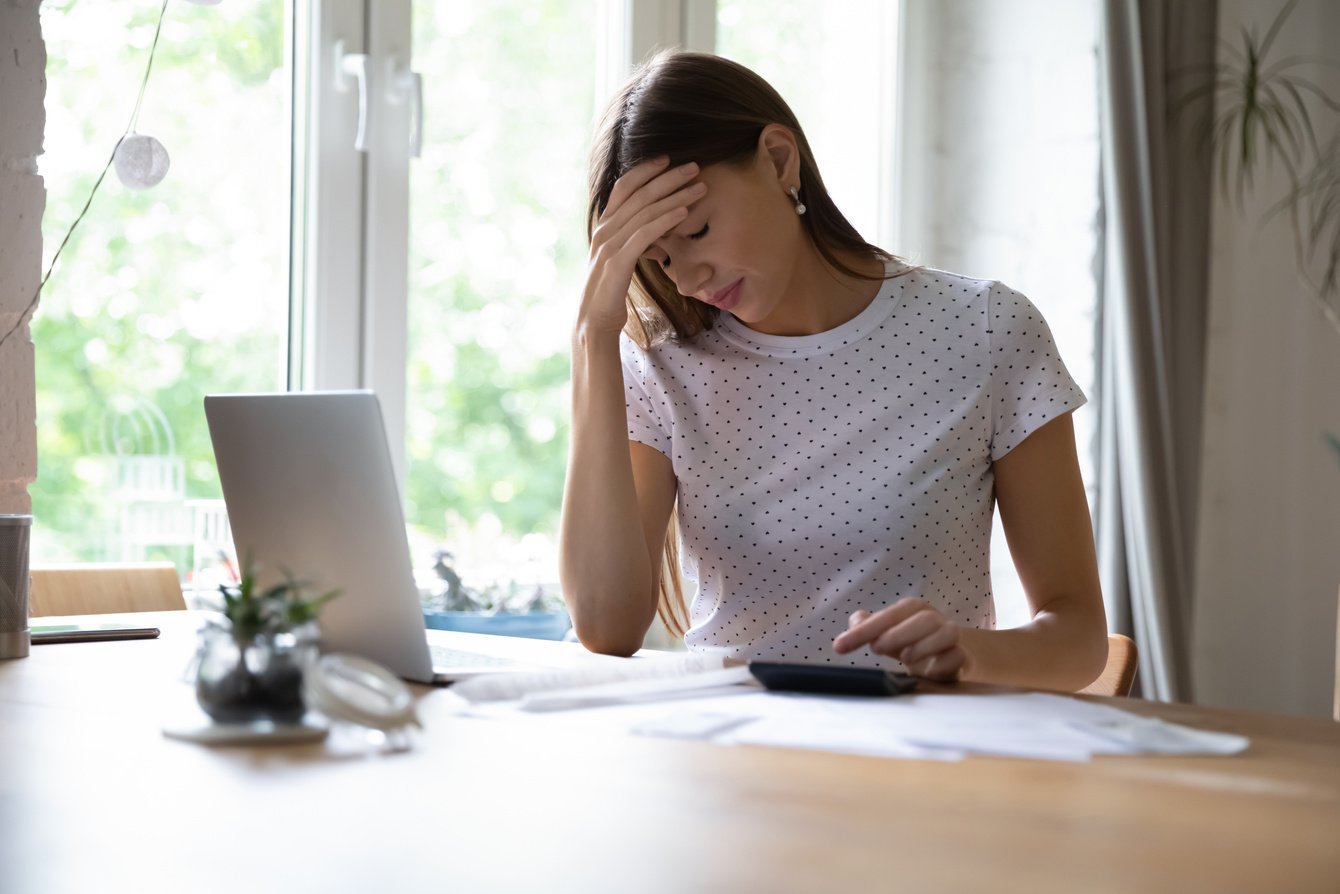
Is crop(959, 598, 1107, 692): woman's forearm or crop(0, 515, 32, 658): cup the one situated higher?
crop(0, 515, 32, 658): cup

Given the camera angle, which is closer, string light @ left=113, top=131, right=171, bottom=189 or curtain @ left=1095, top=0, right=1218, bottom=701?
string light @ left=113, top=131, right=171, bottom=189

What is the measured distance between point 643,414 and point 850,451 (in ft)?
0.79

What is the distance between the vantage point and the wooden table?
0.52 m

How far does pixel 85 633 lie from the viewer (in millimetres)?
1218

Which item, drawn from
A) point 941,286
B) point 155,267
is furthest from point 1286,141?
point 155,267

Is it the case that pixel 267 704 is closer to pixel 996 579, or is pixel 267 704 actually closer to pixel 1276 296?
pixel 996 579

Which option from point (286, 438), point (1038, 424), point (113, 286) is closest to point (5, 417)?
point (113, 286)

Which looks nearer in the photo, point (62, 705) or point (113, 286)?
point (62, 705)

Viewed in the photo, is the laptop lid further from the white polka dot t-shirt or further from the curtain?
the curtain

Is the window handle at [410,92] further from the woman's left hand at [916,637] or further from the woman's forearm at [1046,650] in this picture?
the woman's left hand at [916,637]

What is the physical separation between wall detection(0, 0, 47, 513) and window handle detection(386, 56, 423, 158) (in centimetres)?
68

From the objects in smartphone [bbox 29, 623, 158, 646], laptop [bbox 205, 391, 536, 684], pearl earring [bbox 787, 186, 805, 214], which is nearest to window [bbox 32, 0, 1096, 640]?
smartphone [bbox 29, 623, 158, 646]

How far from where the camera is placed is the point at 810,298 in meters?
1.53

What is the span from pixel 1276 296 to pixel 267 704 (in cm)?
275
